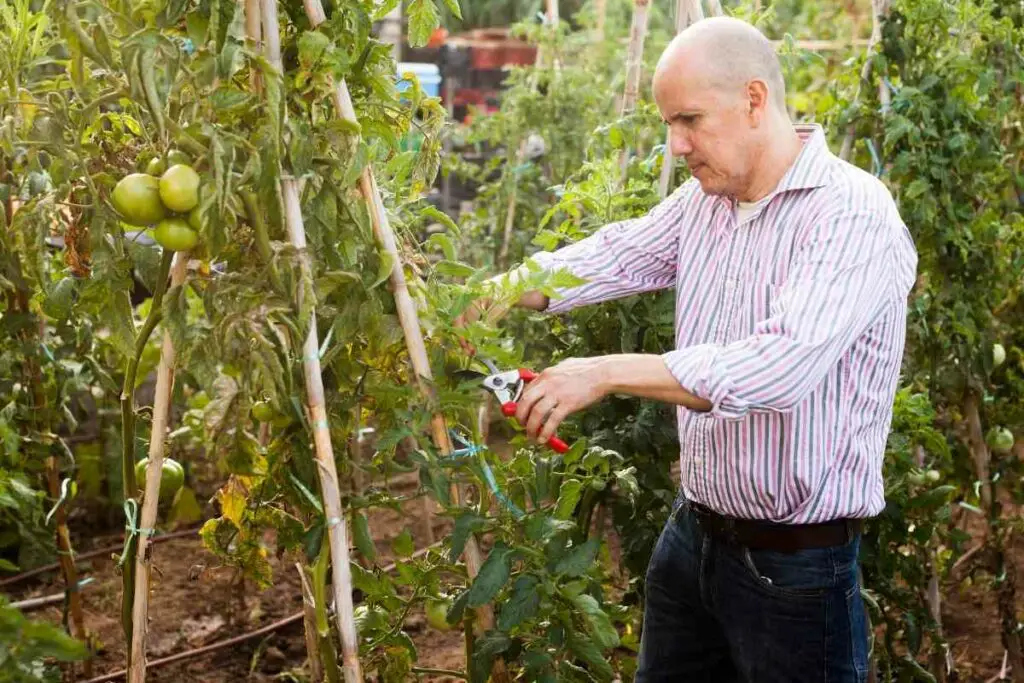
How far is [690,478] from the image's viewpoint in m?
2.01

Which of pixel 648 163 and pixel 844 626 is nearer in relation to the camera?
pixel 844 626

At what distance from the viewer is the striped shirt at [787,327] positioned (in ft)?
5.42

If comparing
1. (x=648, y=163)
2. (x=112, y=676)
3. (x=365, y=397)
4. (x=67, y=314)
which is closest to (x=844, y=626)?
(x=365, y=397)

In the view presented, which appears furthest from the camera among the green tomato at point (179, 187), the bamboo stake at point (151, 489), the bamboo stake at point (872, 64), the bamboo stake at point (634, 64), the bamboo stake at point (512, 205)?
the bamboo stake at point (512, 205)

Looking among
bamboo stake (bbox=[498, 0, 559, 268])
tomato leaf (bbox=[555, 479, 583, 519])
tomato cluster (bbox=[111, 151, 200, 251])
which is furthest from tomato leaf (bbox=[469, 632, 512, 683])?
bamboo stake (bbox=[498, 0, 559, 268])

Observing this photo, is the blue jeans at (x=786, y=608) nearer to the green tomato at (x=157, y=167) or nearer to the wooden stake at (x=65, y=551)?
the green tomato at (x=157, y=167)

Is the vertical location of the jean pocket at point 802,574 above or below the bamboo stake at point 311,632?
above

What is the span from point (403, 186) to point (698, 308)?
537 millimetres

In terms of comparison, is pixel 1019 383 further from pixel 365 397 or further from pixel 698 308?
pixel 365 397

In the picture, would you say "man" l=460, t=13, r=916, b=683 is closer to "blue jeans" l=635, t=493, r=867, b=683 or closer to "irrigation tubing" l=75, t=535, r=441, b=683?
"blue jeans" l=635, t=493, r=867, b=683

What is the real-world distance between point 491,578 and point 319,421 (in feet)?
1.19

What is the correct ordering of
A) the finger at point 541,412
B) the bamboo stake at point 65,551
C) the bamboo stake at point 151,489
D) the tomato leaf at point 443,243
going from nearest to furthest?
the finger at point 541,412
the bamboo stake at point 151,489
the tomato leaf at point 443,243
the bamboo stake at point 65,551

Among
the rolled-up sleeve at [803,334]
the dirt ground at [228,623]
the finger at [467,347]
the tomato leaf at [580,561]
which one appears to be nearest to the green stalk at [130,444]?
the finger at [467,347]

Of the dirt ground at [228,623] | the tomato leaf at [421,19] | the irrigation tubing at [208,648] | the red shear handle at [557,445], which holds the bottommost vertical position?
the dirt ground at [228,623]
